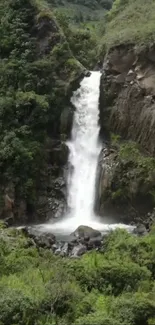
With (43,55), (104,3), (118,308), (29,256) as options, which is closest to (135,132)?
(43,55)

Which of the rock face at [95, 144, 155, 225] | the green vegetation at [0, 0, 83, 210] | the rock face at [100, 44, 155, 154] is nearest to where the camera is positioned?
the rock face at [95, 144, 155, 225]

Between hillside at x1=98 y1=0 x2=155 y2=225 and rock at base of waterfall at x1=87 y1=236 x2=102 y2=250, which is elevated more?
hillside at x1=98 y1=0 x2=155 y2=225

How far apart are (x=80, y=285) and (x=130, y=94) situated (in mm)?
22070

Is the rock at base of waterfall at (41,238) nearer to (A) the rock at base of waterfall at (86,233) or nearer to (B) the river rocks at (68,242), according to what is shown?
→ (B) the river rocks at (68,242)

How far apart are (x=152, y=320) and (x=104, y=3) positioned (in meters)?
69.9

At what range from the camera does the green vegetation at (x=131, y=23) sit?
39.8 meters

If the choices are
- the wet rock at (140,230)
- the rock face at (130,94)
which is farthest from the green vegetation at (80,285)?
the rock face at (130,94)

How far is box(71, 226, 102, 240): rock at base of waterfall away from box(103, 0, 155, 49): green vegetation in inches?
632

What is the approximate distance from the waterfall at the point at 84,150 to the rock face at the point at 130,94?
93cm

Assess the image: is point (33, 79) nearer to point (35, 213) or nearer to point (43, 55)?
point (43, 55)

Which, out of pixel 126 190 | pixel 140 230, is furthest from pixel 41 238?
pixel 126 190

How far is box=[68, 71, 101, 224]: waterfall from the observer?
3622 centimetres

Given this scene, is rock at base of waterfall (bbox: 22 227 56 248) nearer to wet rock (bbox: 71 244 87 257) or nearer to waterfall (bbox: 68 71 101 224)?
wet rock (bbox: 71 244 87 257)

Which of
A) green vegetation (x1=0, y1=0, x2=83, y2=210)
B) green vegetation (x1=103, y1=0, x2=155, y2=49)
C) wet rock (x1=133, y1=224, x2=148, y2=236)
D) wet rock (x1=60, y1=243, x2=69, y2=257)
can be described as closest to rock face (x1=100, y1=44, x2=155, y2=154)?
green vegetation (x1=103, y1=0, x2=155, y2=49)
